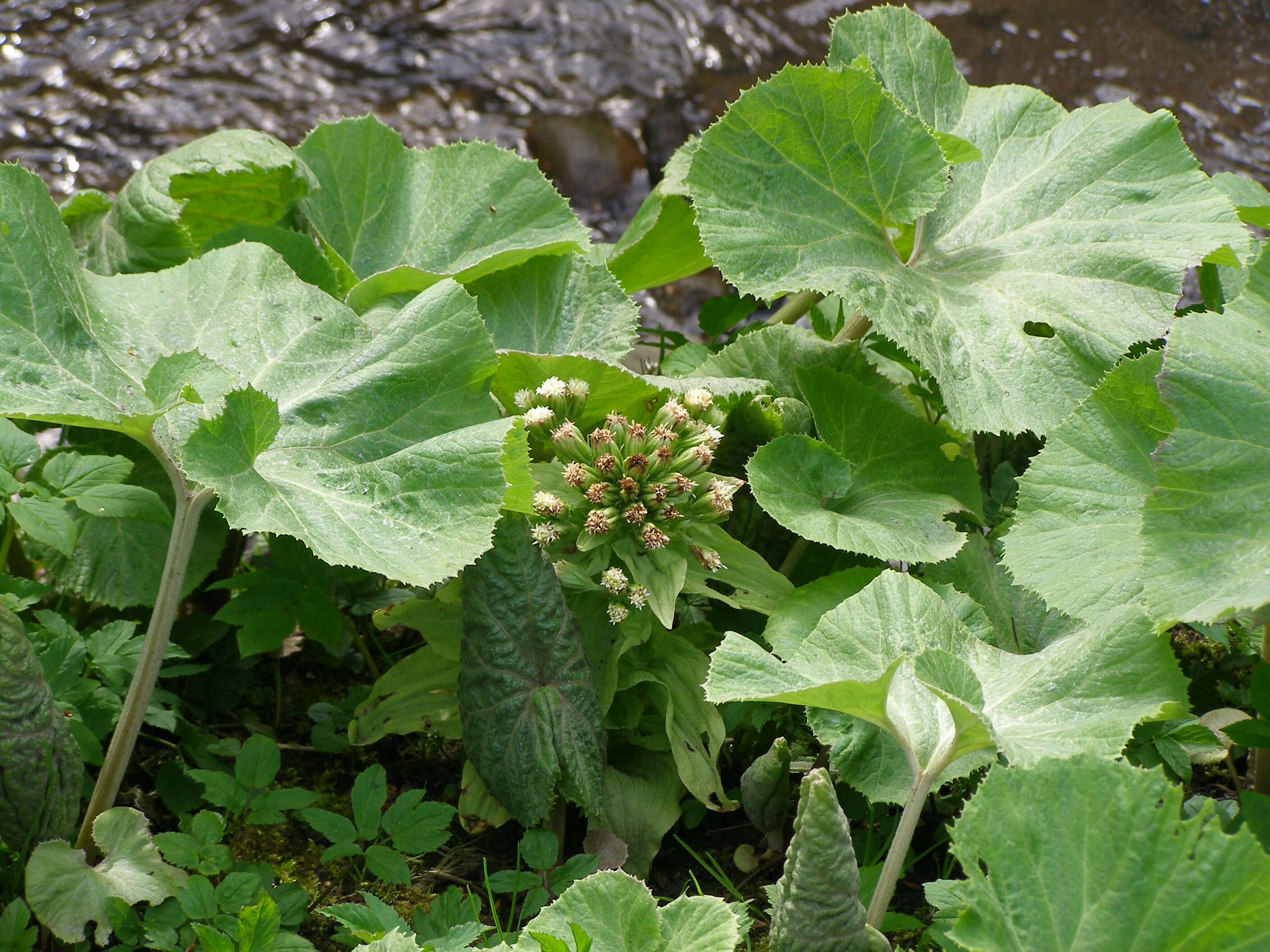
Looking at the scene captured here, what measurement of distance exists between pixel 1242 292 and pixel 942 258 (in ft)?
2.32

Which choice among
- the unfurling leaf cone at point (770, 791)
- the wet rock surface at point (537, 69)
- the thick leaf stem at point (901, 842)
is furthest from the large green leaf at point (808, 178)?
the wet rock surface at point (537, 69)

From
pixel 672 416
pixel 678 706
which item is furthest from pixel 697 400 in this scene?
pixel 678 706

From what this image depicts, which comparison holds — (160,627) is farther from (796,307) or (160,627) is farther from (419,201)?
(796,307)

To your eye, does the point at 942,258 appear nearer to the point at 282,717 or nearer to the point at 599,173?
the point at 282,717

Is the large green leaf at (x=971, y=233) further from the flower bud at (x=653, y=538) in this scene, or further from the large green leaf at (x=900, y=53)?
the flower bud at (x=653, y=538)

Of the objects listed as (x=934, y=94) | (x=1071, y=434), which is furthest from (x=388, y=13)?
(x=1071, y=434)

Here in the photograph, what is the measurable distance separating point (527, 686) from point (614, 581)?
8.7 inches

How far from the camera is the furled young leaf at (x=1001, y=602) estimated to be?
6.38ft

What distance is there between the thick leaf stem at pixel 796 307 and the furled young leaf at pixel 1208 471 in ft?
3.49

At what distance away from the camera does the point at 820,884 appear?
1460mm

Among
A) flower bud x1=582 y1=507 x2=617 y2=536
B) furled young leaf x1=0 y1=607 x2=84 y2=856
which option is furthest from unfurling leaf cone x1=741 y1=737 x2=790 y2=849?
furled young leaf x1=0 y1=607 x2=84 y2=856

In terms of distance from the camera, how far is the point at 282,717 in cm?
229

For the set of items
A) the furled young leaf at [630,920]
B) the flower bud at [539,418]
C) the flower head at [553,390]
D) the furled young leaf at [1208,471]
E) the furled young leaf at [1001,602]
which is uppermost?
the furled young leaf at [1208,471]

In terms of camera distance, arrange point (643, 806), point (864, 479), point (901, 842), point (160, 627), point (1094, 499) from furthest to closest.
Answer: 1. point (864, 479)
2. point (643, 806)
3. point (1094, 499)
4. point (160, 627)
5. point (901, 842)
